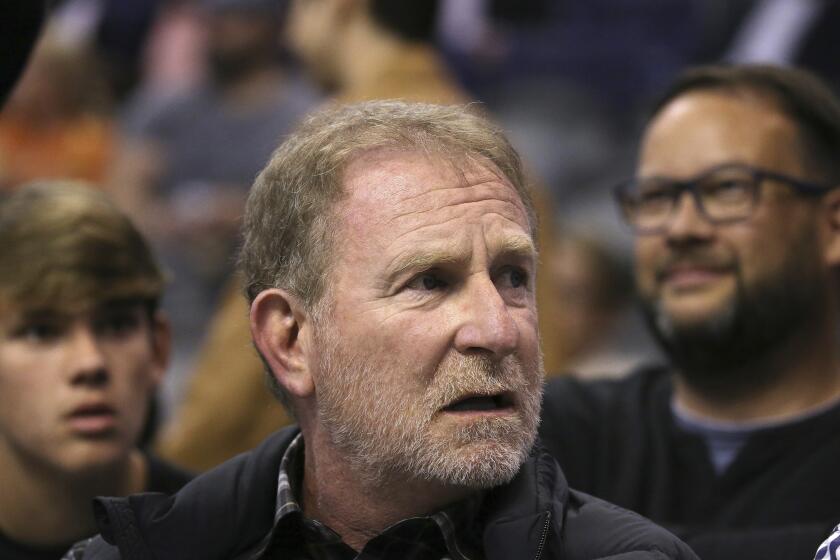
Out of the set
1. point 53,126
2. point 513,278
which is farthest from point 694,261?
point 53,126

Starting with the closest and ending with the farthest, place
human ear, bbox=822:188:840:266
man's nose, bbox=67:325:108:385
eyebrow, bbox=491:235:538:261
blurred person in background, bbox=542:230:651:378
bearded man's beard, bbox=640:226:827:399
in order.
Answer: eyebrow, bbox=491:235:538:261
man's nose, bbox=67:325:108:385
bearded man's beard, bbox=640:226:827:399
human ear, bbox=822:188:840:266
blurred person in background, bbox=542:230:651:378

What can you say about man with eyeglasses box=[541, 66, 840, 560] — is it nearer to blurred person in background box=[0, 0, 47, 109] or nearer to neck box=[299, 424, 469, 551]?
neck box=[299, 424, 469, 551]

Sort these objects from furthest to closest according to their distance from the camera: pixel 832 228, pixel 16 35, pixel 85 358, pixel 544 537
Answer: pixel 832 228, pixel 85 358, pixel 16 35, pixel 544 537

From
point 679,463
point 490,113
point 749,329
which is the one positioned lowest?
point 679,463

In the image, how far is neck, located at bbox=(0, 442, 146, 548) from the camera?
419cm

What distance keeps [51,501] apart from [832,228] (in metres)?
2.34

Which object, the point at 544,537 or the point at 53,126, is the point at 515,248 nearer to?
the point at 544,537

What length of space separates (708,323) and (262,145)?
3.02 metres

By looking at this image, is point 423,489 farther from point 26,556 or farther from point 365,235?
point 26,556

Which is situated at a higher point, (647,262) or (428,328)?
(428,328)

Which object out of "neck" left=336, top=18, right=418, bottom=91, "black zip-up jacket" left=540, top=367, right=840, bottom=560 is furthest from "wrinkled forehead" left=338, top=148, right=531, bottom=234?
"neck" left=336, top=18, right=418, bottom=91

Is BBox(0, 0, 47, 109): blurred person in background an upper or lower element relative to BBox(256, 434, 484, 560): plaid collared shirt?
upper

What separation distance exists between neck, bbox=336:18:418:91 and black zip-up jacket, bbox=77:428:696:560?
2587 mm

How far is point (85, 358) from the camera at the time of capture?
160 inches
